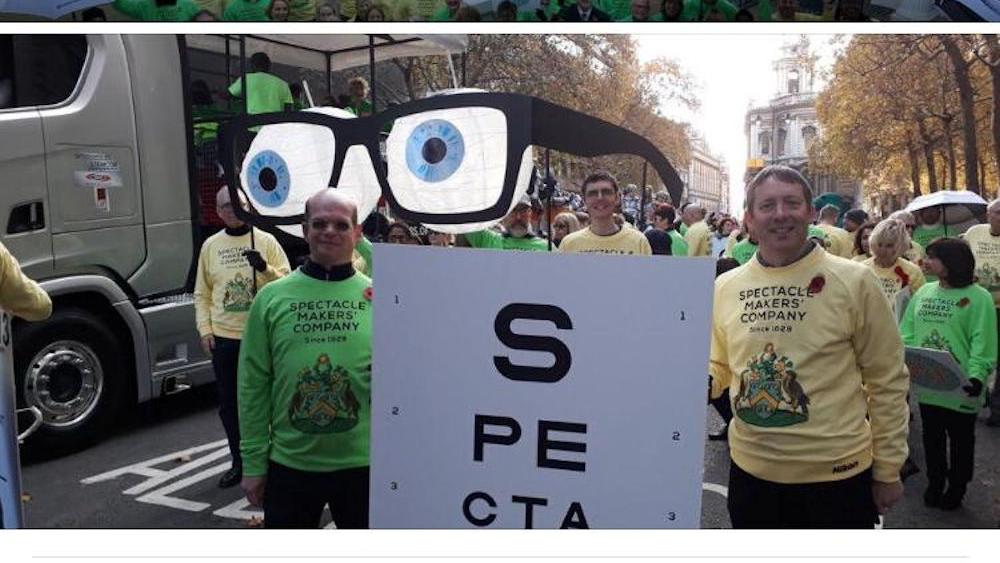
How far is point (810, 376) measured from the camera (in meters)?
2.18

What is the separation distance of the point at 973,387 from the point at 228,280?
3143 millimetres

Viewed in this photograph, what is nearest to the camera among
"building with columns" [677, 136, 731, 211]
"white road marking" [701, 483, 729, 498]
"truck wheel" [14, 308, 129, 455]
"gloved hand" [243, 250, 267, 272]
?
"building with columns" [677, 136, 731, 211]

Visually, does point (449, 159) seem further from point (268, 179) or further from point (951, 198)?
point (951, 198)

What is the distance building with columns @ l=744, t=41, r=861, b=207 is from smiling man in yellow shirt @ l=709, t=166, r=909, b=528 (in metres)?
0.23

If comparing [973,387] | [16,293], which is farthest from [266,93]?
[973,387]

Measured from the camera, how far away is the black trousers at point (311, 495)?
2389 millimetres

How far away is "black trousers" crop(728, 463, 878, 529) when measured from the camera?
7.36 feet

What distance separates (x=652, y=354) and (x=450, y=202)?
934mm

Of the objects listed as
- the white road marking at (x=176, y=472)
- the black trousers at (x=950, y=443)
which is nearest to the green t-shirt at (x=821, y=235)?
the black trousers at (x=950, y=443)

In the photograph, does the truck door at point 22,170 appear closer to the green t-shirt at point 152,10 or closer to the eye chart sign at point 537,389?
the green t-shirt at point 152,10

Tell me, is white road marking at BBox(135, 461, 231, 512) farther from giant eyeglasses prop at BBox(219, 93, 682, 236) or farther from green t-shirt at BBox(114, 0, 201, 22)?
green t-shirt at BBox(114, 0, 201, 22)

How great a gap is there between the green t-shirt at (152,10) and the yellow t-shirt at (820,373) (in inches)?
96.4

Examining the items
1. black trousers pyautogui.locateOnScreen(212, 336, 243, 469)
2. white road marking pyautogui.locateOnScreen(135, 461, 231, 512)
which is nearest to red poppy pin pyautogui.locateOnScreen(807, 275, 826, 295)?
black trousers pyautogui.locateOnScreen(212, 336, 243, 469)
